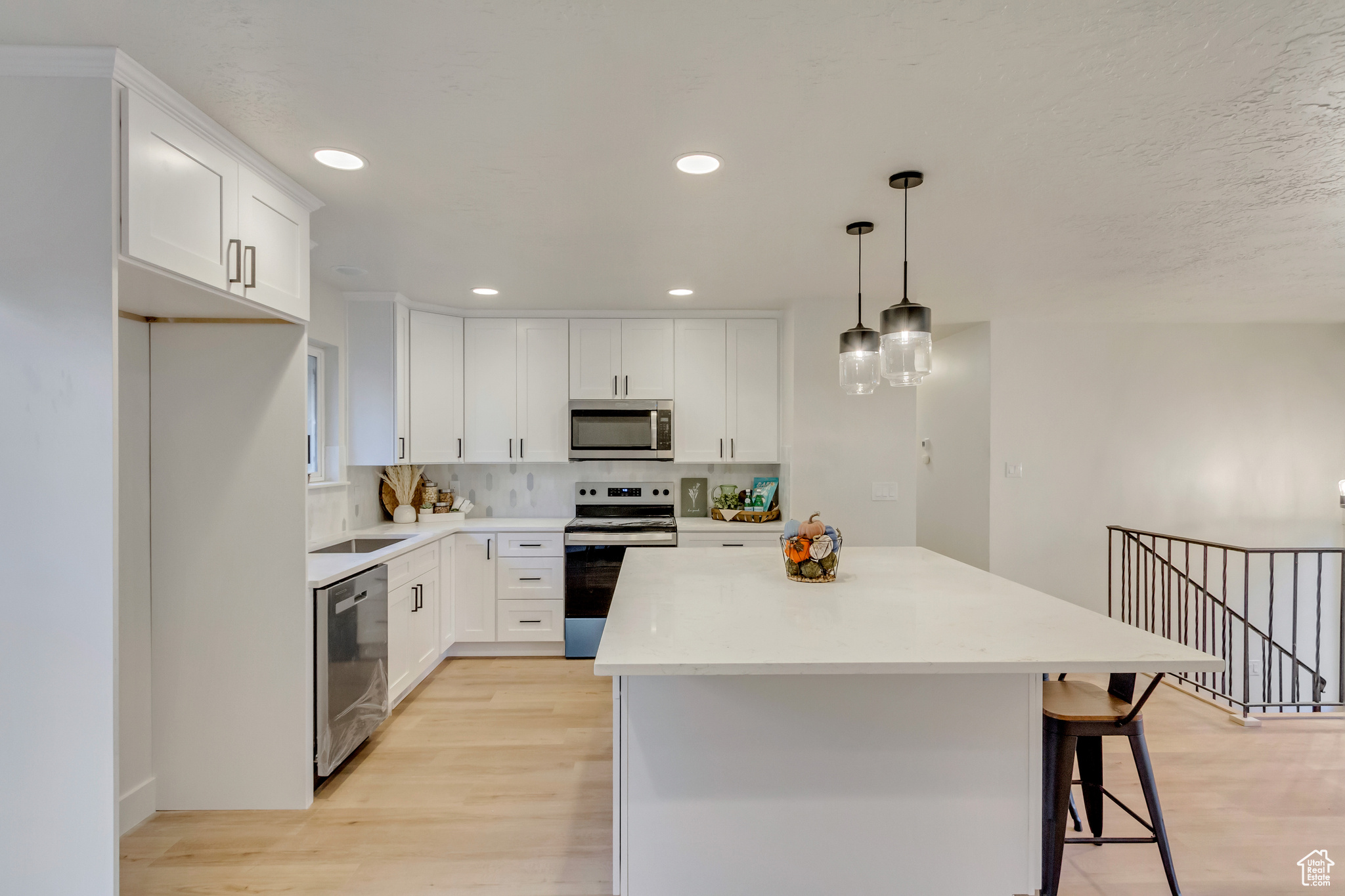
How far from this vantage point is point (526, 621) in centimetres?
418

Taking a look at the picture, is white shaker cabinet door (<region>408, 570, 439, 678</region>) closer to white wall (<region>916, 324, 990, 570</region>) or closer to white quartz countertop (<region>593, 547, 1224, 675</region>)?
white quartz countertop (<region>593, 547, 1224, 675</region>)

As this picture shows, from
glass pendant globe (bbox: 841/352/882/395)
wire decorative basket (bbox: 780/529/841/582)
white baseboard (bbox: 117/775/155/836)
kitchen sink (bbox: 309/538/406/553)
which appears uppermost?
glass pendant globe (bbox: 841/352/882/395)

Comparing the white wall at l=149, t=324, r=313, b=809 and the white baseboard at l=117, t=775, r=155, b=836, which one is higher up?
the white wall at l=149, t=324, r=313, b=809

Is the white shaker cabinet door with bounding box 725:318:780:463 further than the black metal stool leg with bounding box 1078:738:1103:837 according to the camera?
Yes

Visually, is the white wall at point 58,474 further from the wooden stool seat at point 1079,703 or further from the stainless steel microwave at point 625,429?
the stainless steel microwave at point 625,429

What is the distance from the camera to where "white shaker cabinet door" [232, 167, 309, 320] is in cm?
198

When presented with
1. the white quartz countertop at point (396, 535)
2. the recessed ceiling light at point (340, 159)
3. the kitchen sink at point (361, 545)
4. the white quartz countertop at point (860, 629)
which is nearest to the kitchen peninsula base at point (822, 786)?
the white quartz countertop at point (860, 629)

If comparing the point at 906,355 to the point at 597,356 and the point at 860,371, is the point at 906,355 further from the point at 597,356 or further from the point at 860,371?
the point at 597,356

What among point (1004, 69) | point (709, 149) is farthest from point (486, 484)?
point (1004, 69)

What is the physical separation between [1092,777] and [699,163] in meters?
2.40

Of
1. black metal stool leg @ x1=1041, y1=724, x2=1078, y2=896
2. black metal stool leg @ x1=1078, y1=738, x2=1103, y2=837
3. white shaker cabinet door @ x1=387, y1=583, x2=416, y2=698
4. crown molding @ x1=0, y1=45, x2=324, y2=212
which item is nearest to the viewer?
crown molding @ x1=0, y1=45, x2=324, y2=212

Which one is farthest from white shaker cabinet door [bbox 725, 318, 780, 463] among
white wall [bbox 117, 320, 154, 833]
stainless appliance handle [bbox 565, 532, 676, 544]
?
white wall [bbox 117, 320, 154, 833]

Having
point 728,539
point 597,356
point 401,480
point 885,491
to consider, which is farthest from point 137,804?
point 885,491

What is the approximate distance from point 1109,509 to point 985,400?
1226 millimetres
